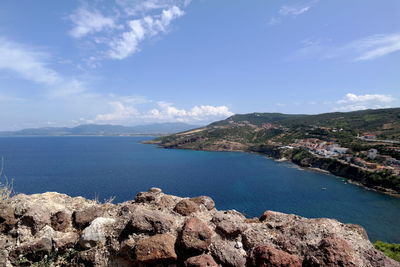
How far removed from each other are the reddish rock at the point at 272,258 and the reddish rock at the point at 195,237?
803 mm

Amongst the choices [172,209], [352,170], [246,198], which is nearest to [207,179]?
[246,198]

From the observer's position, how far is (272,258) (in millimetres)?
3688

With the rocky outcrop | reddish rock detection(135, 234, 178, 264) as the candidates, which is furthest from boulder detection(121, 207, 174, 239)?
reddish rock detection(135, 234, 178, 264)

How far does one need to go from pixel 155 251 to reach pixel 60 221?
257 centimetres

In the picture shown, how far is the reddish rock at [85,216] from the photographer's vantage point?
5250 mm

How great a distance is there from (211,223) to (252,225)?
2.70 ft

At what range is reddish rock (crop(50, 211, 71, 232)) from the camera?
17.0 ft

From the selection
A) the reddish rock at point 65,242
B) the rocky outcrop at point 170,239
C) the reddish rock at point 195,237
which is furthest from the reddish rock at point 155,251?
the reddish rock at point 65,242

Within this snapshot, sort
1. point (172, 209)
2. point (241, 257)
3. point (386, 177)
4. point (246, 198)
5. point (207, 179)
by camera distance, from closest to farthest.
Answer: point (241, 257) < point (172, 209) < point (246, 198) < point (386, 177) < point (207, 179)

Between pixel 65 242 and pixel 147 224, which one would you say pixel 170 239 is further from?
pixel 65 242

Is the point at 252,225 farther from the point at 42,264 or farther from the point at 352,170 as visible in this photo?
the point at 352,170

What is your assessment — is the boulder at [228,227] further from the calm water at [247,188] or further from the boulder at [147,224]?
the calm water at [247,188]

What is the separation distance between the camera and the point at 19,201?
5672 millimetres

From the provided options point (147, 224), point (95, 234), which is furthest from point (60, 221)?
point (147, 224)
